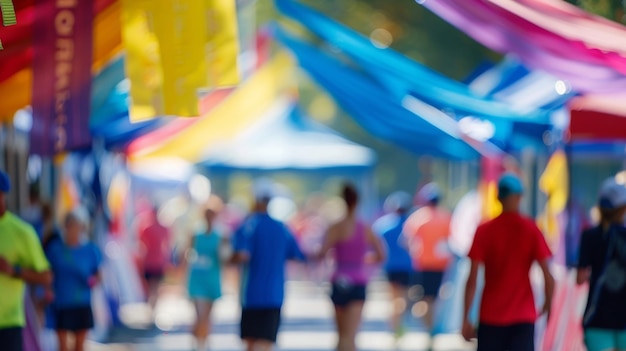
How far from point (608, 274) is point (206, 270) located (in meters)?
6.18

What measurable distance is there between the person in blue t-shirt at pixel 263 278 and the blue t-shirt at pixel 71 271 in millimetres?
1464

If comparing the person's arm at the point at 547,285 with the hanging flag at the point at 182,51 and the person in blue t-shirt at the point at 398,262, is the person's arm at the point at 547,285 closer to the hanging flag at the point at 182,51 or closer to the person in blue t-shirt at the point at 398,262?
the hanging flag at the point at 182,51

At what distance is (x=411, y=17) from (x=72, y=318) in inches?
736

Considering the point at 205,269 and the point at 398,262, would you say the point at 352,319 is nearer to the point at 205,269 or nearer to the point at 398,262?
the point at 205,269

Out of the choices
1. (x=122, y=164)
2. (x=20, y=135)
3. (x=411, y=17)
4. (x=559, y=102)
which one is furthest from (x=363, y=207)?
(x=559, y=102)

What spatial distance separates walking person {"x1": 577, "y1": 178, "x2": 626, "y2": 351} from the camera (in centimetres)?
940

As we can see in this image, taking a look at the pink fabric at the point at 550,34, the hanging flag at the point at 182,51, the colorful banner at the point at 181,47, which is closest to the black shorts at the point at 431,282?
the pink fabric at the point at 550,34

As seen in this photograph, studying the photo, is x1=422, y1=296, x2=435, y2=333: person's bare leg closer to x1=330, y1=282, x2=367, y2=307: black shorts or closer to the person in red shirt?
x1=330, y1=282, x2=367, y2=307: black shorts

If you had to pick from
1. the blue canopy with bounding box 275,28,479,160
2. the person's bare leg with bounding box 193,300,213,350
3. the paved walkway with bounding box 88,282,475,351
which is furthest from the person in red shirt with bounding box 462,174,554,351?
the paved walkway with bounding box 88,282,475,351

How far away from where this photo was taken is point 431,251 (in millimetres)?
16781

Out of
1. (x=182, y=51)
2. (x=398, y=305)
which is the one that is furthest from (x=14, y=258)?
(x=398, y=305)

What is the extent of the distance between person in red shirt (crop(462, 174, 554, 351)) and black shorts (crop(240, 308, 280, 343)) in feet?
11.1

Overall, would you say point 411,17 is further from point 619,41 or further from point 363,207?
point 619,41

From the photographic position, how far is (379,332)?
20578 millimetres
